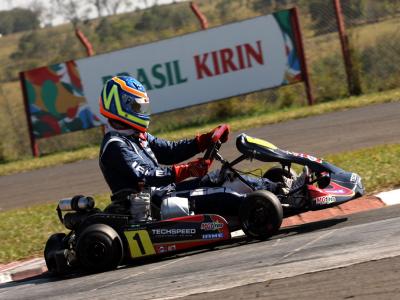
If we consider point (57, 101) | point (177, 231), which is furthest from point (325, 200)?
point (57, 101)

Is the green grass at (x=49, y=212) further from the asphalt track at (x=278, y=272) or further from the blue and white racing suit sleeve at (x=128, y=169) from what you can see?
the blue and white racing suit sleeve at (x=128, y=169)

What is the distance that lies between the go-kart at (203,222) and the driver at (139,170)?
0.34 ft

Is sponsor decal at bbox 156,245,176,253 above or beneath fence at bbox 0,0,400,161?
beneath

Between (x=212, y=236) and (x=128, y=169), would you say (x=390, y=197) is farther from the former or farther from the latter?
(x=128, y=169)

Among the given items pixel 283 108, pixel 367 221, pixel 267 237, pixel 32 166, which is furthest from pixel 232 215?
pixel 283 108

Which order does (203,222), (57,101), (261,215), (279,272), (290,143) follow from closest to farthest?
(279,272), (261,215), (203,222), (290,143), (57,101)

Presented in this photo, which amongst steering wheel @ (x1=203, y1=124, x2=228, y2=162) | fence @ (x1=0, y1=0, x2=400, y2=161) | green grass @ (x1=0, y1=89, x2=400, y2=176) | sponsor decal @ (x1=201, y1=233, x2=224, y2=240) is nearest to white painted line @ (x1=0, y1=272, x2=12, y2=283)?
sponsor decal @ (x1=201, y1=233, x2=224, y2=240)

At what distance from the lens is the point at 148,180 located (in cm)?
689

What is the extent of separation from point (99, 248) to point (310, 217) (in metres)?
1.91

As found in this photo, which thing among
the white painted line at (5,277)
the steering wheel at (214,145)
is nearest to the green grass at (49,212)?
the white painted line at (5,277)

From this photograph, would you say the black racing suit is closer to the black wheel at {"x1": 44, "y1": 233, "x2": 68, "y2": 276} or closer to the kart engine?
the kart engine

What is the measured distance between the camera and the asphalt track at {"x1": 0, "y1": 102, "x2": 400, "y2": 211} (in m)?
11.4

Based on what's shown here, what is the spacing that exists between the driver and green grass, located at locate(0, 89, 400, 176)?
772cm

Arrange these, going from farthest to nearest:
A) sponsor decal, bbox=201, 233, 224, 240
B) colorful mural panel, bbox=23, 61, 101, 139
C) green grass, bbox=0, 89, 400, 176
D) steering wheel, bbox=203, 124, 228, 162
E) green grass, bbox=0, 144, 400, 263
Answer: colorful mural panel, bbox=23, 61, 101, 139 → green grass, bbox=0, 89, 400, 176 → green grass, bbox=0, 144, 400, 263 → steering wheel, bbox=203, 124, 228, 162 → sponsor decal, bbox=201, 233, 224, 240
